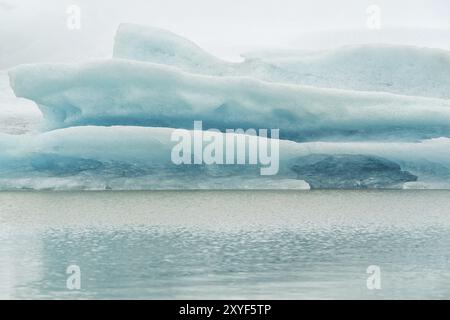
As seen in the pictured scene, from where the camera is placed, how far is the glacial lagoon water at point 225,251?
10.5 metres

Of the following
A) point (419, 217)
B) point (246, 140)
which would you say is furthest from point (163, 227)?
point (246, 140)

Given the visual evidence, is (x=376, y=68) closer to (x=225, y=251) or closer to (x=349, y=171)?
(x=349, y=171)

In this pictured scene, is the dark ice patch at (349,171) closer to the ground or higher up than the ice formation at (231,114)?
closer to the ground

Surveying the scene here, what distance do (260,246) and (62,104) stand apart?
57.2 ft

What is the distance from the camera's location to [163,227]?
19500mm

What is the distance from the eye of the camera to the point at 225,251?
47.2 ft

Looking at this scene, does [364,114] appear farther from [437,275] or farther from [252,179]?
[437,275]

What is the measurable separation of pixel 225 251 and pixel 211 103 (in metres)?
16.2

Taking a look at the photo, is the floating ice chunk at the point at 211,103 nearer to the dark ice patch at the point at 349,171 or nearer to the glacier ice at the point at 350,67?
the dark ice patch at the point at 349,171

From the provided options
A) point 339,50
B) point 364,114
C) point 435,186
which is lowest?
point 435,186

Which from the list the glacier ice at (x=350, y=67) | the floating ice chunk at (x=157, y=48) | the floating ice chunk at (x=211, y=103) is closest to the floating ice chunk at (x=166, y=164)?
the floating ice chunk at (x=211, y=103)

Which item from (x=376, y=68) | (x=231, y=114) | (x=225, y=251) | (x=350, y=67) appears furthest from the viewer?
(x=376, y=68)

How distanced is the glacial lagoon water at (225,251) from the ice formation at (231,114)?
4.87 metres

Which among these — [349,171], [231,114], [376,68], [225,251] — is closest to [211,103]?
[231,114]
